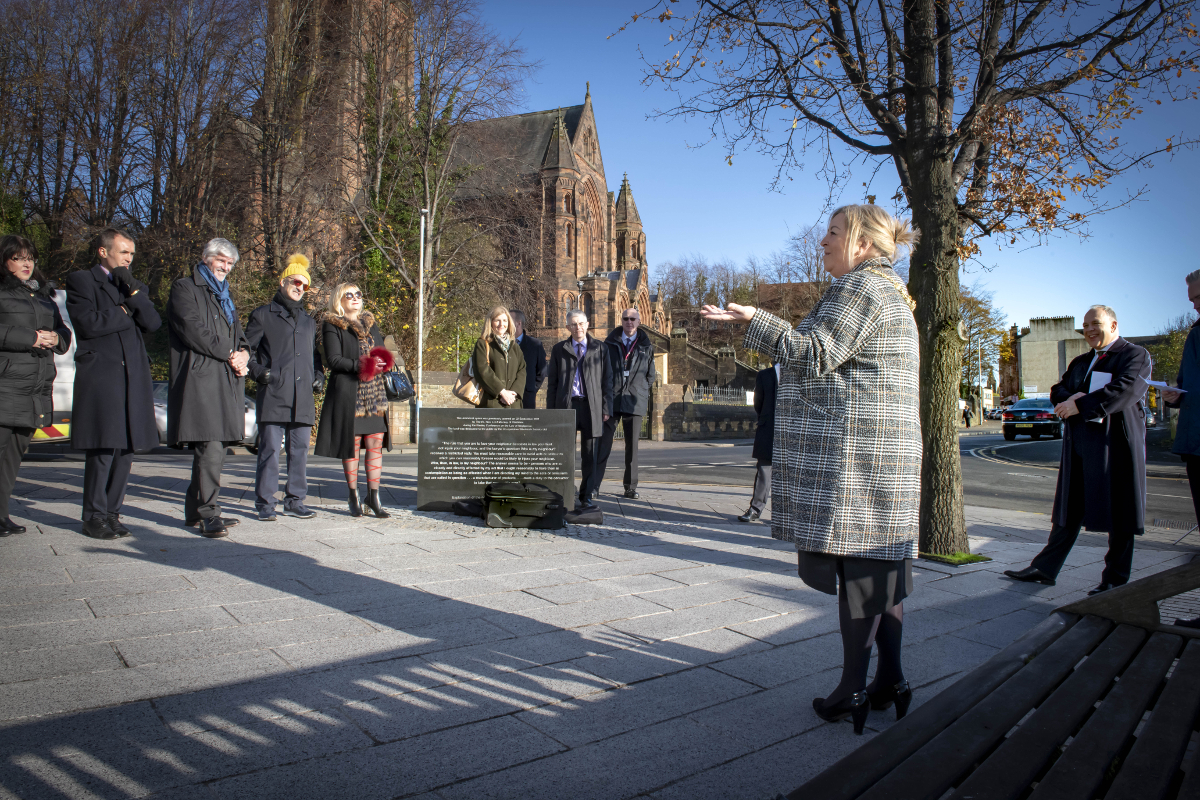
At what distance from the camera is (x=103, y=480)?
18.3 feet

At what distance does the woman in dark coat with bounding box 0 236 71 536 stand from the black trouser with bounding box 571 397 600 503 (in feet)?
15.2

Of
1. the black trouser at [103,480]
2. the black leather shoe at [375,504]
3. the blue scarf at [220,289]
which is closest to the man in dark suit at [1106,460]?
the black leather shoe at [375,504]

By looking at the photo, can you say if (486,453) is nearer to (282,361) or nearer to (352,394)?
(352,394)

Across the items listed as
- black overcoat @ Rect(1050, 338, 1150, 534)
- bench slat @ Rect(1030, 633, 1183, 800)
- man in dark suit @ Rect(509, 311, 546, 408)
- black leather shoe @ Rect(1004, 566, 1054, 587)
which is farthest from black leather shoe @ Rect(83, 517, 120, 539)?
black overcoat @ Rect(1050, 338, 1150, 534)

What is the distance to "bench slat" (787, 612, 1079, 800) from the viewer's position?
5.05 feet

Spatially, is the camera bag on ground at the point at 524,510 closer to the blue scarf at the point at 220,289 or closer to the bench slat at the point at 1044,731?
the blue scarf at the point at 220,289

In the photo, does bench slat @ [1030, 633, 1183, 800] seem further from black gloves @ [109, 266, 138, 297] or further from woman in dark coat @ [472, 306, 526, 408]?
black gloves @ [109, 266, 138, 297]

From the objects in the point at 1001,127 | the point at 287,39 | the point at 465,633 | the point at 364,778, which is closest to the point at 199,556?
the point at 465,633

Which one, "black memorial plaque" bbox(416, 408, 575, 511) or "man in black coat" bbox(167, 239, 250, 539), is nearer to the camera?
"man in black coat" bbox(167, 239, 250, 539)

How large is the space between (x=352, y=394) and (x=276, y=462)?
0.91 metres

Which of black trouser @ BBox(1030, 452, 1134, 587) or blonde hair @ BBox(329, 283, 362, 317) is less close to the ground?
blonde hair @ BBox(329, 283, 362, 317)

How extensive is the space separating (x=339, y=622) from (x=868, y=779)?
286cm

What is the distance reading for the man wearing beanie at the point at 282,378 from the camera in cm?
662

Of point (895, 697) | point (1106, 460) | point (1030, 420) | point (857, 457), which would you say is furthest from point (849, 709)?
point (1030, 420)
